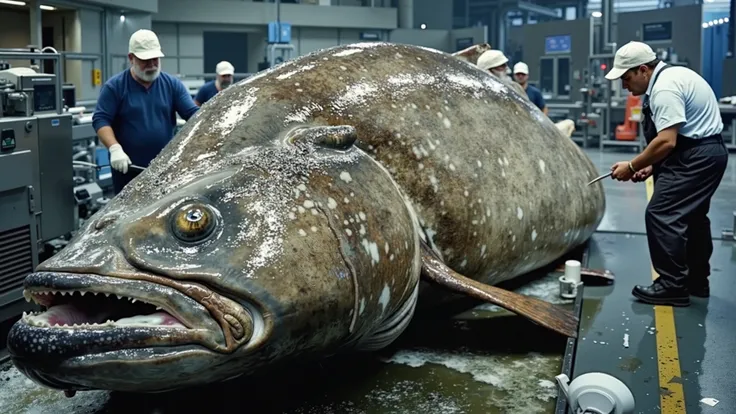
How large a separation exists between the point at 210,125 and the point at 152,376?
4.00 feet

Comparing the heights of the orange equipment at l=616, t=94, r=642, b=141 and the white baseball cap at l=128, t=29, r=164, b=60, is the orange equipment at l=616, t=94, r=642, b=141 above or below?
below

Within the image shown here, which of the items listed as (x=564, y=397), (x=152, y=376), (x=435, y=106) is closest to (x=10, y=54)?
(x=435, y=106)

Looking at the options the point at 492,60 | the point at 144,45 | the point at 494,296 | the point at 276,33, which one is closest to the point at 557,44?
the point at 276,33

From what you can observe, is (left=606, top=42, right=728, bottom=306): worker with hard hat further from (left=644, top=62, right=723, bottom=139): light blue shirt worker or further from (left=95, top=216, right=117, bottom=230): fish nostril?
(left=95, top=216, right=117, bottom=230): fish nostril

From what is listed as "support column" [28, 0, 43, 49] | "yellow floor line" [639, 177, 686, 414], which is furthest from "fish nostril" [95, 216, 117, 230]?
"support column" [28, 0, 43, 49]

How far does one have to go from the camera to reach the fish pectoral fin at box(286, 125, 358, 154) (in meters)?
3.36

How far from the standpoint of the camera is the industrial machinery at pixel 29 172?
4551 mm

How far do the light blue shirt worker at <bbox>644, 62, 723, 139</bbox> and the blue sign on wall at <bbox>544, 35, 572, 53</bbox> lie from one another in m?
13.0

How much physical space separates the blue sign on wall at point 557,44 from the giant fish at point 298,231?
13606mm

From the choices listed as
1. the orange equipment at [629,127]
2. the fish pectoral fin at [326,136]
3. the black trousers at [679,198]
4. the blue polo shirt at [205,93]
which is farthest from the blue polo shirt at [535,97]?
the fish pectoral fin at [326,136]

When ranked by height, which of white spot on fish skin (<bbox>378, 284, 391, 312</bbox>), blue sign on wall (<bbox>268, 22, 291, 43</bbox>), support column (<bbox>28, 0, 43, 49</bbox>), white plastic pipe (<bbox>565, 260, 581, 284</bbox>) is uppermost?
blue sign on wall (<bbox>268, 22, 291, 43</bbox>)

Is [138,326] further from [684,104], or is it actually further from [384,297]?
[684,104]

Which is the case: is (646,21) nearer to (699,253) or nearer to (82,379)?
(699,253)

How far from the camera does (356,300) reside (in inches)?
122
